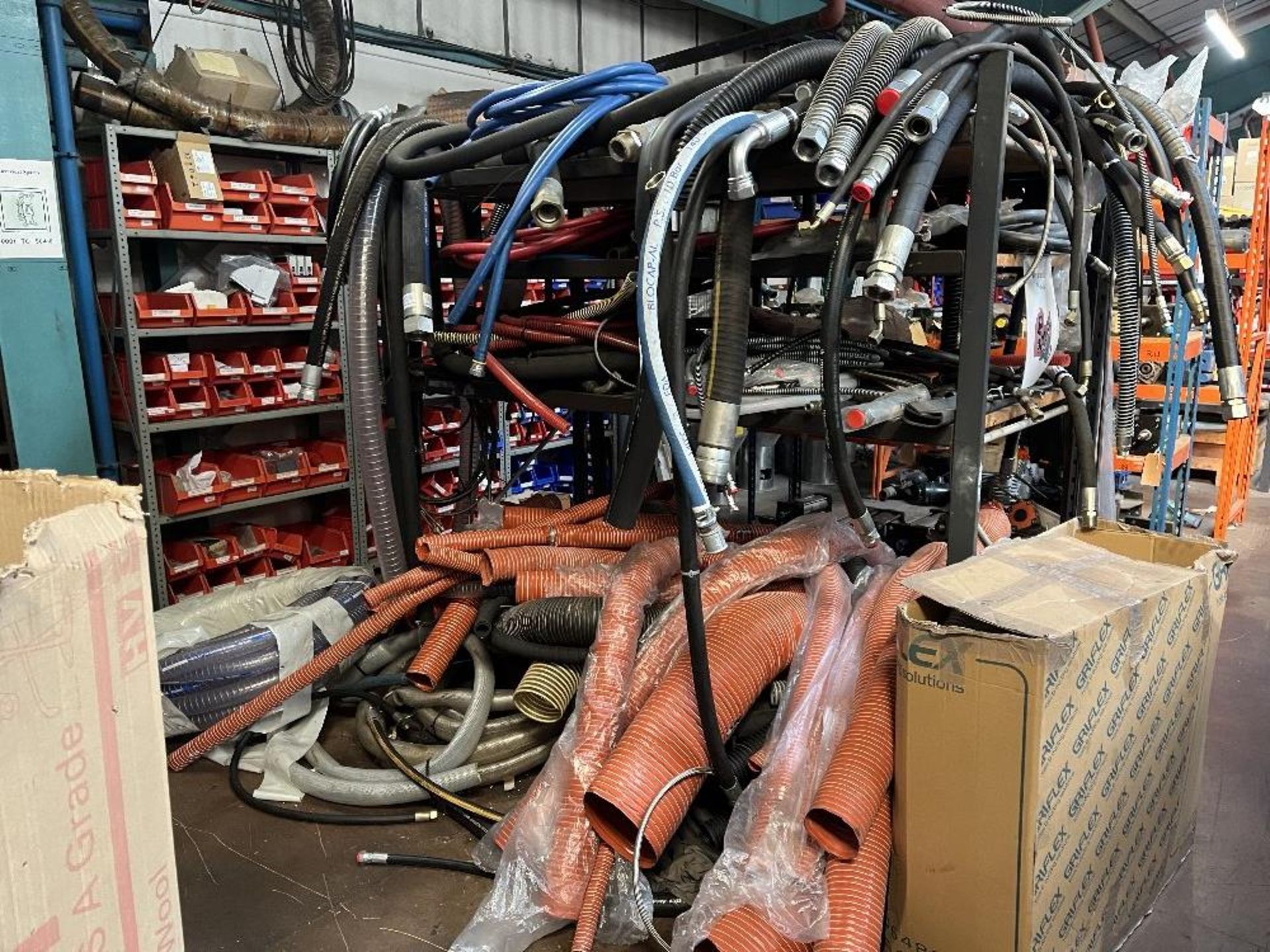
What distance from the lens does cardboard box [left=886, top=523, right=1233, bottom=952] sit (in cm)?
127

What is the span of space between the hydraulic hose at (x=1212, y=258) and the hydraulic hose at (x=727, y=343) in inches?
37.2

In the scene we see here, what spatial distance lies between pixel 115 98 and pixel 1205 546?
3.53 meters

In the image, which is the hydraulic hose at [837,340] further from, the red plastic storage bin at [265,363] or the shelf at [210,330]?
the red plastic storage bin at [265,363]

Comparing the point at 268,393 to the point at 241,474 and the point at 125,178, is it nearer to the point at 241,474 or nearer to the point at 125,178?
the point at 241,474

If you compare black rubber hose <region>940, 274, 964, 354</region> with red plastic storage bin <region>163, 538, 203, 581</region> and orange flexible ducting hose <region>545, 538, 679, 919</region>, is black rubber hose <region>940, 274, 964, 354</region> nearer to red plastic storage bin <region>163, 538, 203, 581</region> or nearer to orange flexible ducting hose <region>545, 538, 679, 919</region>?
orange flexible ducting hose <region>545, 538, 679, 919</region>

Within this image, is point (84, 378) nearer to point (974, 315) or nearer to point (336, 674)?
point (336, 674)

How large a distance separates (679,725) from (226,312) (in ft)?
8.50

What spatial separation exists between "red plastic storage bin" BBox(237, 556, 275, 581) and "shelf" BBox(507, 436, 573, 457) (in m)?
1.19

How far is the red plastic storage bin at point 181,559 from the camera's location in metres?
3.30

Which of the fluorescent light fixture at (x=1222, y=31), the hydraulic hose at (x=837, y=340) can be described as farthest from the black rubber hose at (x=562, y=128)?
the fluorescent light fixture at (x=1222, y=31)

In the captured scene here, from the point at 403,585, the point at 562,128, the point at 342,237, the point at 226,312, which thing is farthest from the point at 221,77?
the point at 403,585

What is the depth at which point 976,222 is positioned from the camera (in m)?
1.52

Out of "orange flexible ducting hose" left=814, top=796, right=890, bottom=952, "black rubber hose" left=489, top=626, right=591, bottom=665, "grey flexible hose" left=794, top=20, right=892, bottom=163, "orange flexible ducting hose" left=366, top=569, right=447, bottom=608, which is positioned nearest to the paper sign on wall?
"orange flexible ducting hose" left=366, top=569, right=447, bottom=608

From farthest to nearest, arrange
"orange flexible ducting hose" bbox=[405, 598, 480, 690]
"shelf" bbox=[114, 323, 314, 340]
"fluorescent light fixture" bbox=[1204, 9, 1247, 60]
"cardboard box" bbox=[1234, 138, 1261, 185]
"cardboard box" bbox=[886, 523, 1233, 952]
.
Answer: "fluorescent light fixture" bbox=[1204, 9, 1247, 60]
"cardboard box" bbox=[1234, 138, 1261, 185]
"shelf" bbox=[114, 323, 314, 340]
"orange flexible ducting hose" bbox=[405, 598, 480, 690]
"cardboard box" bbox=[886, 523, 1233, 952]
